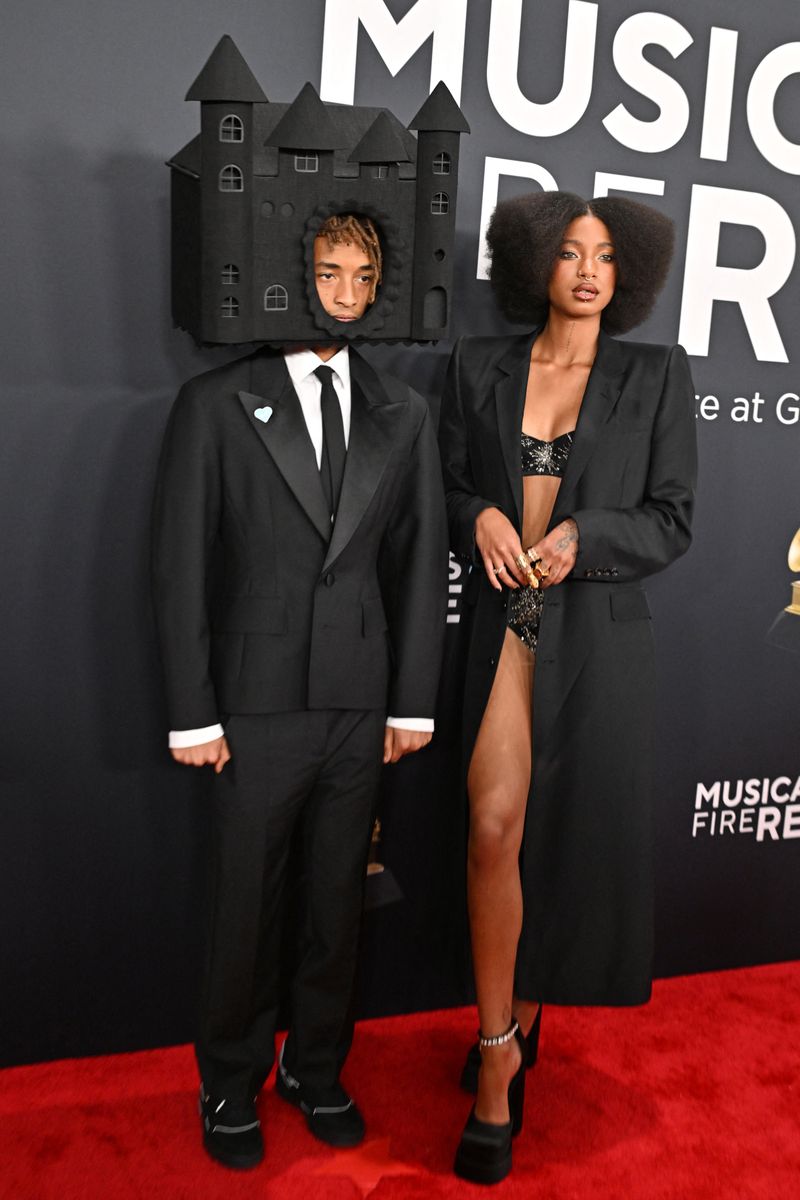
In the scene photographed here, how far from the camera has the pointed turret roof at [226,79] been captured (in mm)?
2045

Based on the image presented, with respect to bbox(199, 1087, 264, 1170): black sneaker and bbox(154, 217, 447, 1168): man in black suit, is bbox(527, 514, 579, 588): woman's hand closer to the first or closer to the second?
bbox(154, 217, 447, 1168): man in black suit

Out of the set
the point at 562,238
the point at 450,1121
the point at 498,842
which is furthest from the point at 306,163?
the point at 450,1121

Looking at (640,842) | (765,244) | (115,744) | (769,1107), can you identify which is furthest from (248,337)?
(769,1107)

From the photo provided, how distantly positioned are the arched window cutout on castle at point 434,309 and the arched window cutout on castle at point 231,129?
1.51 feet

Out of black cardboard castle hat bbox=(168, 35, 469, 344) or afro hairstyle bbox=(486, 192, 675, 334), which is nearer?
black cardboard castle hat bbox=(168, 35, 469, 344)

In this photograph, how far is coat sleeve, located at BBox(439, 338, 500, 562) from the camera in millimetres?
2562

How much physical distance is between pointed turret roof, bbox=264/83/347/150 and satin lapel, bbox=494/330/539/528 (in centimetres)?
65

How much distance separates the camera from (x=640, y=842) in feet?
8.57

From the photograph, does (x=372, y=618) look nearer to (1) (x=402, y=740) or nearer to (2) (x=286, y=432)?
(1) (x=402, y=740)

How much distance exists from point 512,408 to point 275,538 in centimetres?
59

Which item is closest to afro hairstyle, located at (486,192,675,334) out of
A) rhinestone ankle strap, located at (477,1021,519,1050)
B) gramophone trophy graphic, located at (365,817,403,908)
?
gramophone trophy graphic, located at (365,817,403,908)

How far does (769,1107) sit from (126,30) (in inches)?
111

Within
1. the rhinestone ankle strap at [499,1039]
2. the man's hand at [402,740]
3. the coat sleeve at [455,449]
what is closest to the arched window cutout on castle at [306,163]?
the coat sleeve at [455,449]

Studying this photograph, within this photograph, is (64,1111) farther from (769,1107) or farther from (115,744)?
(769,1107)
